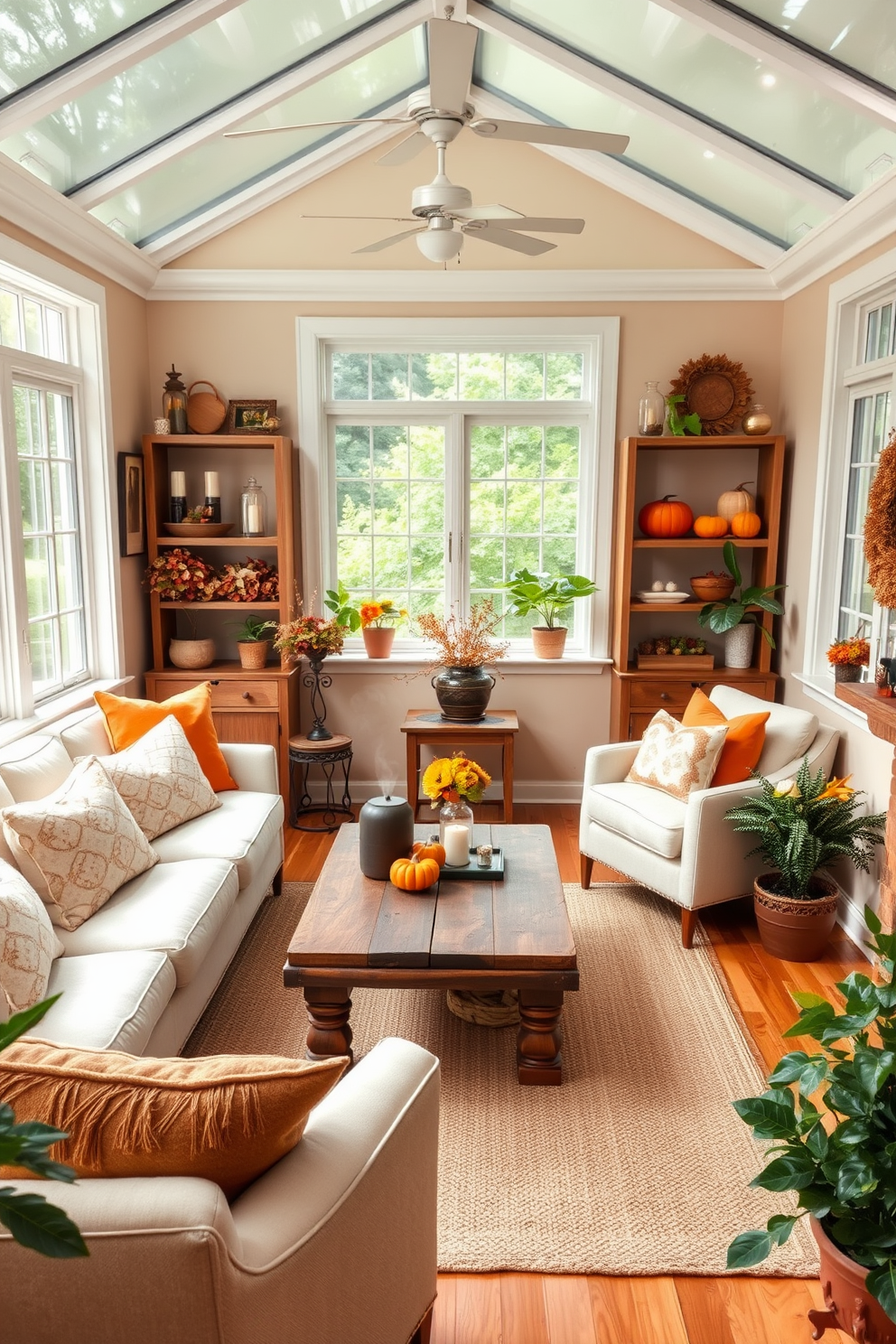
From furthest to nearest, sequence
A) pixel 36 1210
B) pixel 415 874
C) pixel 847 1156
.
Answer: pixel 415 874 < pixel 847 1156 < pixel 36 1210

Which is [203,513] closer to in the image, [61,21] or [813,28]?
[61,21]

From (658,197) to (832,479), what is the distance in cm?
165

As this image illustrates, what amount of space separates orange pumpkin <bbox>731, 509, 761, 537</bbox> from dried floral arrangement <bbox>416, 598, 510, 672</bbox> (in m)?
1.25

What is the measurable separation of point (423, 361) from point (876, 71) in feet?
8.58

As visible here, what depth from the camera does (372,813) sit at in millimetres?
3270

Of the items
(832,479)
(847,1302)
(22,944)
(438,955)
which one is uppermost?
(832,479)

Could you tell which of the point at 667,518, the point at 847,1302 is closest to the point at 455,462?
the point at 667,518

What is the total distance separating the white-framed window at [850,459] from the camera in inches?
158

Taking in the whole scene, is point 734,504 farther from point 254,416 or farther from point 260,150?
point 260,150

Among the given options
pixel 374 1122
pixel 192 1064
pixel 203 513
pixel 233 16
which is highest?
pixel 233 16

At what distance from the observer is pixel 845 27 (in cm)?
302

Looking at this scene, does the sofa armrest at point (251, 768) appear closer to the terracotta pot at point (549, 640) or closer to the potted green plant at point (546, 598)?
the potted green plant at point (546, 598)

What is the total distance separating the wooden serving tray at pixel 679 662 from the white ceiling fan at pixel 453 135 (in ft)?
7.73

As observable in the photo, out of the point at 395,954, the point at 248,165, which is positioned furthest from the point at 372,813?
the point at 248,165
